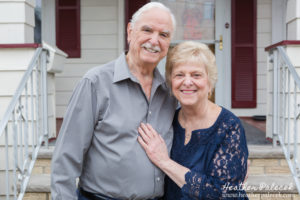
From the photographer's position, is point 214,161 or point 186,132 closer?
point 214,161

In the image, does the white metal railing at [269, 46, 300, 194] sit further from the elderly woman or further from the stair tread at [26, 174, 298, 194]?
the elderly woman

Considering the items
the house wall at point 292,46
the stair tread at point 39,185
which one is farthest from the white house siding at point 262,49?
the stair tread at point 39,185

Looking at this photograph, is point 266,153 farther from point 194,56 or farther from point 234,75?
point 234,75

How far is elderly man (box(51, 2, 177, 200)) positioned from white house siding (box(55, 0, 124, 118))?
3408 mm

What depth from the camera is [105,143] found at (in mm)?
1393

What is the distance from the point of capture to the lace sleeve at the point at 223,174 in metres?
1.43

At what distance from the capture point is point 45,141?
2.90 meters

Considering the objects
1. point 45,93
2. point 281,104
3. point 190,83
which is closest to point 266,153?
point 281,104

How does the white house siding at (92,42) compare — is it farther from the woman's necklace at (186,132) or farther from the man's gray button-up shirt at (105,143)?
the man's gray button-up shirt at (105,143)

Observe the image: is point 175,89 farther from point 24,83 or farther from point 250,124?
point 250,124

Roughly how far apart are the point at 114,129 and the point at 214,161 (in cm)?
48

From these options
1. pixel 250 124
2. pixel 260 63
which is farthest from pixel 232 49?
pixel 250 124

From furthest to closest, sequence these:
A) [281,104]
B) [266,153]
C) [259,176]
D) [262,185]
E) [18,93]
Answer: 1. [281,104]
2. [266,153]
3. [259,176]
4. [262,185]
5. [18,93]

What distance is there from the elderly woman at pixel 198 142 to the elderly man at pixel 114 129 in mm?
74
